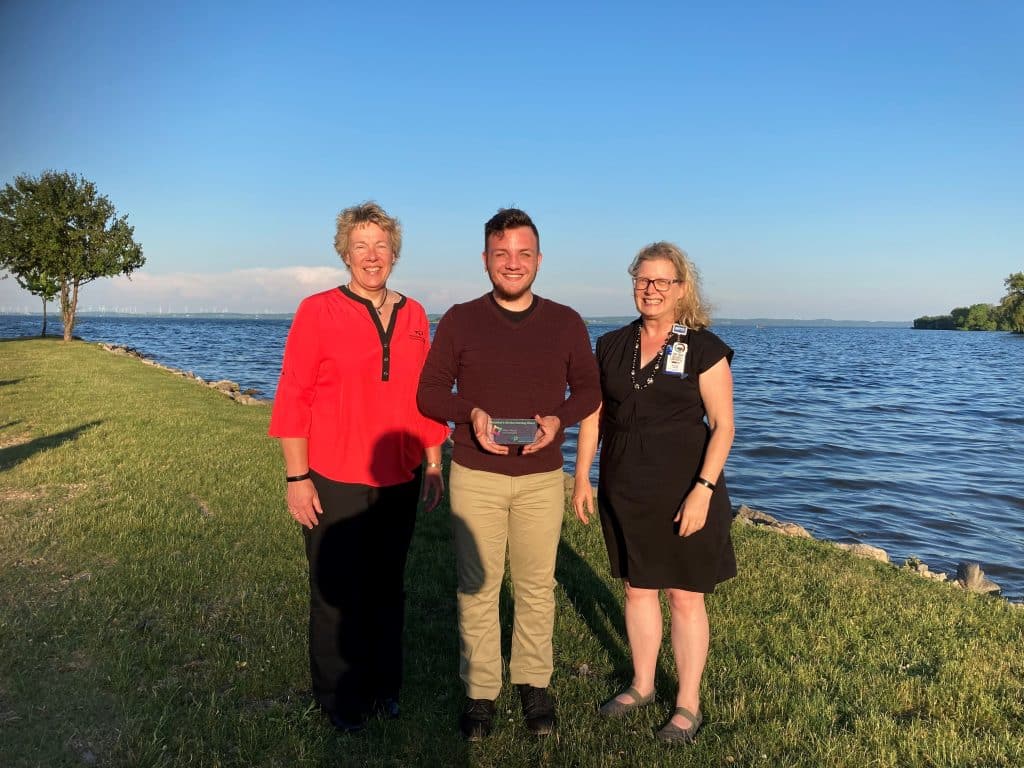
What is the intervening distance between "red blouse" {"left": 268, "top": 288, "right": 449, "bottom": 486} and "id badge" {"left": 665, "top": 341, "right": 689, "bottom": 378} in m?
1.34

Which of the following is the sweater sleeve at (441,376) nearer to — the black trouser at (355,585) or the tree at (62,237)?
the black trouser at (355,585)

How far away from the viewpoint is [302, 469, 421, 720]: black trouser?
11.3 ft

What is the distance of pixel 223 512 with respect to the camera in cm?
730

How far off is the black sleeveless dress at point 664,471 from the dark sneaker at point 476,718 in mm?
1065

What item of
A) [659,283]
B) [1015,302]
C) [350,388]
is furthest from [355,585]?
[1015,302]

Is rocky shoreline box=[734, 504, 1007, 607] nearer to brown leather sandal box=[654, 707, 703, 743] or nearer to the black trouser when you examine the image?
brown leather sandal box=[654, 707, 703, 743]

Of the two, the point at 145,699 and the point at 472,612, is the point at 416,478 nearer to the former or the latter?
the point at 472,612

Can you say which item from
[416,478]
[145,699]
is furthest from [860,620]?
[145,699]

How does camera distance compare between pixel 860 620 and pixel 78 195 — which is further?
pixel 78 195

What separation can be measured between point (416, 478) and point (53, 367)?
2410 centimetres

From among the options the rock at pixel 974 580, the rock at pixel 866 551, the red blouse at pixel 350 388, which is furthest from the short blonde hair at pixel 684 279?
the rock at pixel 974 580

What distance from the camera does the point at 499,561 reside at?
3.50 meters

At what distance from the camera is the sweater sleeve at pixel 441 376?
3271 mm

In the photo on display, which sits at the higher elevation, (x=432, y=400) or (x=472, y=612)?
Answer: (x=432, y=400)
